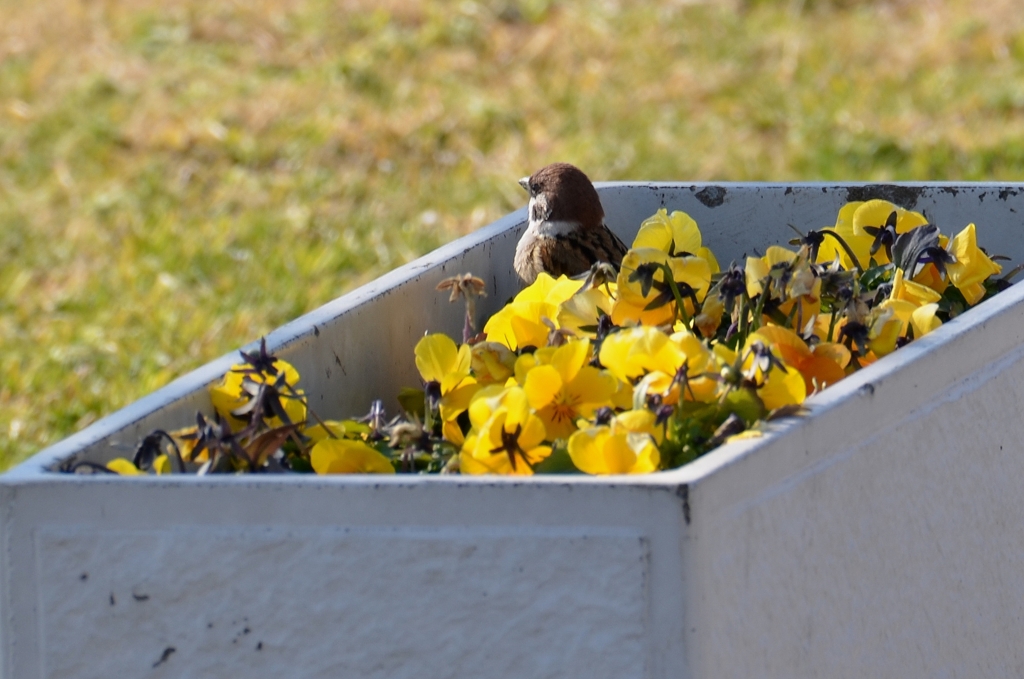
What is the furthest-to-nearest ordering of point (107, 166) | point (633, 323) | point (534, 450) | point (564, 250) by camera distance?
point (107, 166) → point (564, 250) → point (633, 323) → point (534, 450)

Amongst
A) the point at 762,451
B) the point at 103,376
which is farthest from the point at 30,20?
the point at 762,451

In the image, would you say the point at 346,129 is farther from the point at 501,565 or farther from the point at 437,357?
the point at 501,565

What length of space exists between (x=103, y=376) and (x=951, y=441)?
113 inches

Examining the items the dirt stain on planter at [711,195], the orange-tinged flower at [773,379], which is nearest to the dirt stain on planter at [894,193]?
the dirt stain on planter at [711,195]

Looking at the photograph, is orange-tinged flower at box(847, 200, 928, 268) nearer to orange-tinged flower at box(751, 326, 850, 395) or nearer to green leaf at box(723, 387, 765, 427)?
orange-tinged flower at box(751, 326, 850, 395)

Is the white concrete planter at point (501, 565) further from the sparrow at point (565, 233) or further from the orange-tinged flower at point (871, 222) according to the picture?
the sparrow at point (565, 233)

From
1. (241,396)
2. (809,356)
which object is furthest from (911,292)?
(241,396)

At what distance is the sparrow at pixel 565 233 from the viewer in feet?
8.78

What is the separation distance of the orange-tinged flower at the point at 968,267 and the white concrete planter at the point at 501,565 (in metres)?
0.40

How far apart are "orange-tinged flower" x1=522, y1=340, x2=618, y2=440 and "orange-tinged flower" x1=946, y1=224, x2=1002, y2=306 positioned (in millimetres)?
666

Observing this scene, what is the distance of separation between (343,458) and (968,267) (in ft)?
3.34

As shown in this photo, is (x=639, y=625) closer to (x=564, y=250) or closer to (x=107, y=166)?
(x=564, y=250)

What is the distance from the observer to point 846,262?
89.4 inches

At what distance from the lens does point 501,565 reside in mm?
1472
